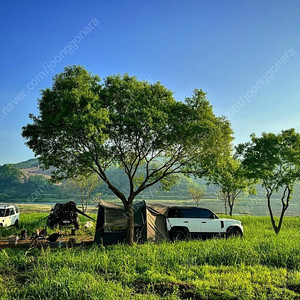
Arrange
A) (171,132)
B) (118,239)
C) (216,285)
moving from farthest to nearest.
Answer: (118,239), (171,132), (216,285)

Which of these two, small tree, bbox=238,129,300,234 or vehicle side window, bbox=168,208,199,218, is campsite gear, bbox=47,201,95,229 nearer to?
vehicle side window, bbox=168,208,199,218

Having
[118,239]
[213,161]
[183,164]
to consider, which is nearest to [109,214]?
[118,239]

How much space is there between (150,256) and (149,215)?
16.7ft

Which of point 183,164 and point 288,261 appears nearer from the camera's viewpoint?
point 288,261

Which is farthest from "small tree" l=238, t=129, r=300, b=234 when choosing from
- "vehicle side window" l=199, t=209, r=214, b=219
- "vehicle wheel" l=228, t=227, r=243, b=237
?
"vehicle side window" l=199, t=209, r=214, b=219

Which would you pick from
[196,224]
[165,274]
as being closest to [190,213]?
[196,224]

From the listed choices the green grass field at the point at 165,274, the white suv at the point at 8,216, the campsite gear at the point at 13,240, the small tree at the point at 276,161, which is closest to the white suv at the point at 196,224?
the green grass field at the point at 165,274

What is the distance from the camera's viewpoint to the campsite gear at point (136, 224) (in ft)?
46.4

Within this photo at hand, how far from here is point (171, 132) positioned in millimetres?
13211

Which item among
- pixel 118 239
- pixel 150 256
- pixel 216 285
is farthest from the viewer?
pixel 118 239

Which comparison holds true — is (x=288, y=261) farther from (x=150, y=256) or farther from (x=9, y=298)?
(x=9, y=298)

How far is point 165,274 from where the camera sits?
7.94 meters

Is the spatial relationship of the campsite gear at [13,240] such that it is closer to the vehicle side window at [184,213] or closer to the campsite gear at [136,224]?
the campsite gear at [136,224]

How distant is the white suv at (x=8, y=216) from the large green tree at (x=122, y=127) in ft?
24.4
